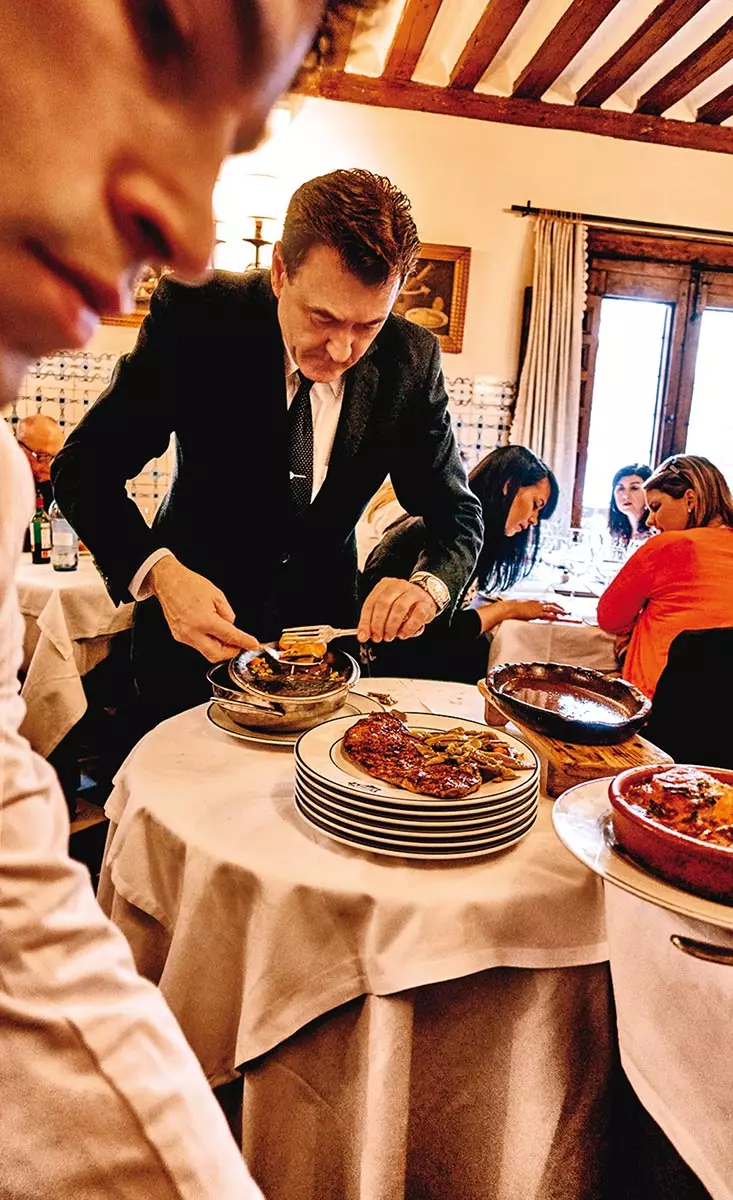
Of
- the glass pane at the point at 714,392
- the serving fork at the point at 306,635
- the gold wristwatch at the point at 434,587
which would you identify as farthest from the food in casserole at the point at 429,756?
the glass pane at the point at 714,392

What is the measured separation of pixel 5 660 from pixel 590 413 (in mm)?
5102

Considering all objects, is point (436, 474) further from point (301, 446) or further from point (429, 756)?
point (429, 756)

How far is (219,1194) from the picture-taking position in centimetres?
36

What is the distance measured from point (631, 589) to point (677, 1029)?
2084mm

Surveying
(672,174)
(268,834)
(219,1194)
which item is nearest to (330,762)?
(268,834)

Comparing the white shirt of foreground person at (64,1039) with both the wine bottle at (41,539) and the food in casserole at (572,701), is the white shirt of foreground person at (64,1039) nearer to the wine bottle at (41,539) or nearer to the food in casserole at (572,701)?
the food in casserole at (572,701)

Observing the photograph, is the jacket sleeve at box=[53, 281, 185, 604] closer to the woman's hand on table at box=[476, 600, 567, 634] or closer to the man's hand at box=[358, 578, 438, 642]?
the man's hand at box=[358, 578, 438, 642]

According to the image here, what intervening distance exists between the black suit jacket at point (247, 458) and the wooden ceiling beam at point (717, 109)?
4119 millimetres

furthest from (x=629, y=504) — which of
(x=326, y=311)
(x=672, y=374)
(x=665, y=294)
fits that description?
(x=326, y=311)

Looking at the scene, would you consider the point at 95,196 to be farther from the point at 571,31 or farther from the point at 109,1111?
the point at 571,31

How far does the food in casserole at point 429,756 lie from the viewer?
0.92 m

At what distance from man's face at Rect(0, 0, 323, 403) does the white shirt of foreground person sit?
12cm

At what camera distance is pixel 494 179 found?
4641 millimetres

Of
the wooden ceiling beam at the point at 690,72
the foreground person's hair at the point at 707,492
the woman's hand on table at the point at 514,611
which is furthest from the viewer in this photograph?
the wooden ceiling beam at the point at 690,72
